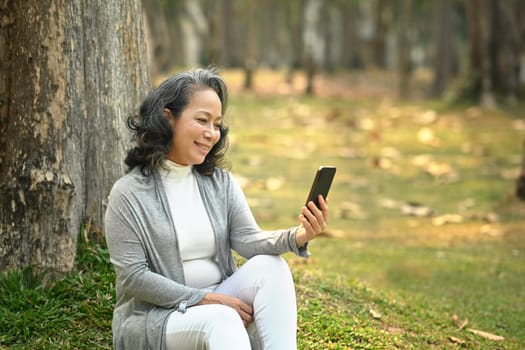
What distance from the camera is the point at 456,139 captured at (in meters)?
13.4

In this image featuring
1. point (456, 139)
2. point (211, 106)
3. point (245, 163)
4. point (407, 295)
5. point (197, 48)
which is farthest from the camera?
point (197, 48)

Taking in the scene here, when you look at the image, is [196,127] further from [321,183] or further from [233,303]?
[233,303]

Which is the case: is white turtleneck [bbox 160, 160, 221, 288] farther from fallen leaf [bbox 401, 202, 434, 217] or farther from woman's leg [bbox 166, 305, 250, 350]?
fallen leaf [bbox 401, 202, 434, 217]

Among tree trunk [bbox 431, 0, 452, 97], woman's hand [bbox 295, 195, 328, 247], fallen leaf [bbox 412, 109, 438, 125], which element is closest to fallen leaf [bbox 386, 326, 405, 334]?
woman's hand [bbox 295, 195, 328, 247]

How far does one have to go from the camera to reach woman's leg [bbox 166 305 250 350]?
135 inches

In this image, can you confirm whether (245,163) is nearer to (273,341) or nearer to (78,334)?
(78,334)

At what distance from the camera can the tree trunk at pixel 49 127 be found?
15.0 feet

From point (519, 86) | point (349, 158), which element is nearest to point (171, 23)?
point (519, 86)

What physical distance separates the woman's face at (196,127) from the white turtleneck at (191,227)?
3.5 inches

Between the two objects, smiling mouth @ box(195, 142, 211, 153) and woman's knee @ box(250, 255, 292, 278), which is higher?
smiling mouth @ box(195, 142, 211, 153)

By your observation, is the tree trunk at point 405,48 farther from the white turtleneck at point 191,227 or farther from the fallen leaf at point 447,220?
the white turtleneck at point 191,227

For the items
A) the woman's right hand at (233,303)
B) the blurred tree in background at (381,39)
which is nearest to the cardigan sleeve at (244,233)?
the woman's right hand at (233,303)

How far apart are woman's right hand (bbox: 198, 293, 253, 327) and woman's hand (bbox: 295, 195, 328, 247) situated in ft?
1.25

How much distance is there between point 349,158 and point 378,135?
5.58 ft
